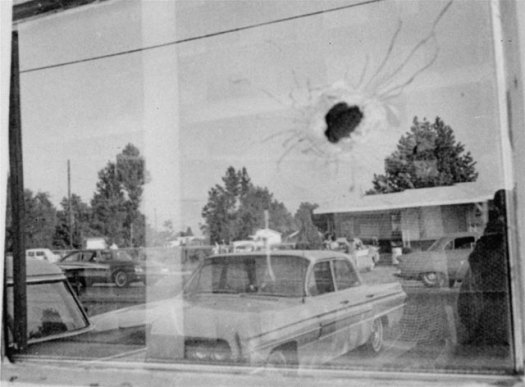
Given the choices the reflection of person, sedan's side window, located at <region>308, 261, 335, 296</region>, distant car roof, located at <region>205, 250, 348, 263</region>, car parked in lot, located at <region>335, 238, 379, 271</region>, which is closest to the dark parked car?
distant car roof, located at <region>205, 250, 348, 263</region>

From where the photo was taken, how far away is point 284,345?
1.14 meters

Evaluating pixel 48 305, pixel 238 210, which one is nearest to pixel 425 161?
pixel 238 210

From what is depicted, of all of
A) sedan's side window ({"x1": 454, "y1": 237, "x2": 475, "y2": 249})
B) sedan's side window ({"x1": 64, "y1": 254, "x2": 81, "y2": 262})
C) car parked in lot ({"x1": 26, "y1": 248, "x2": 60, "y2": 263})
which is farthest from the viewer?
sedan's side window ({"x1": 64, "y1": 254, "x2": 81, "y2": 262})

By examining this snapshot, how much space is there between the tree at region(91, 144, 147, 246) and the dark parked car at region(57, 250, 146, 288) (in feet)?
0.14

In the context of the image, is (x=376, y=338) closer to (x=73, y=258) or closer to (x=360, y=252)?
(x=360, y=252)

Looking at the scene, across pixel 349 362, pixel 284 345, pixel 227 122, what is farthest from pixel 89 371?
pixel 227 122

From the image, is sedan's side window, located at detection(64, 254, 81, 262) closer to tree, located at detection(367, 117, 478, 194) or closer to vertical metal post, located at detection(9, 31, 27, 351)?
vertical metal post, located at detection(9, 31, 27, 351)

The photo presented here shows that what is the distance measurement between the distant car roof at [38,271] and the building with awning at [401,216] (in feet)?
2.25

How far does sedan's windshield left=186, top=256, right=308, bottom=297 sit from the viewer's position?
1.25 metres

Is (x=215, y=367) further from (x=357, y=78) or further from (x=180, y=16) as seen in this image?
(x=180, y=16)

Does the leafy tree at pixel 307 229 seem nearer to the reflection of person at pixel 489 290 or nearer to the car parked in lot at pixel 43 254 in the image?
the reflection of person at pixel 489 290

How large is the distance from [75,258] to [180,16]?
0.68 meters

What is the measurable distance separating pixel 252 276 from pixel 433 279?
0.41 metres

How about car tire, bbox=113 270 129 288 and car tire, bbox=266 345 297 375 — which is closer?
car tire, bbox=266 345 297 375
